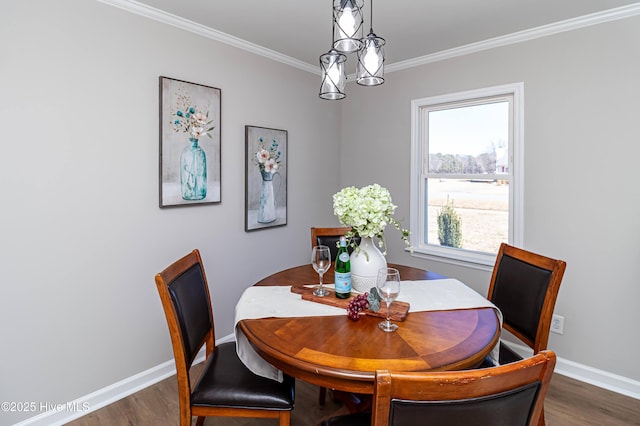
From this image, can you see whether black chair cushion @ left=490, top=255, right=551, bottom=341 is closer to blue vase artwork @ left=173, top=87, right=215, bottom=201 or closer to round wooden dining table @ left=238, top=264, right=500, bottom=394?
round wooden dining table @ left=238, top=264, right=500, bottom=394

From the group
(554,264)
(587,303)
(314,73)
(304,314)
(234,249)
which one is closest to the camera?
(304,314)

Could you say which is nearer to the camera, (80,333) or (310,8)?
(80,333)

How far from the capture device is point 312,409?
2184 millimetres

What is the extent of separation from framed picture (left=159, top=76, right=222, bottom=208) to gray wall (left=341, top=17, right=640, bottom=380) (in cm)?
216

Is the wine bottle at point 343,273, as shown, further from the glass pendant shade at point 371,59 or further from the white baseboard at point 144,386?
the white baseboard at point 144,386

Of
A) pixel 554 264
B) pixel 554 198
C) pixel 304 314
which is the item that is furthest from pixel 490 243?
pixel 304 314

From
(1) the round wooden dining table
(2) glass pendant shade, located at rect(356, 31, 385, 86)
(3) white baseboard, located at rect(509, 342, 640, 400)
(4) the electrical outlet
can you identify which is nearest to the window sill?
(4) the electrical outlet

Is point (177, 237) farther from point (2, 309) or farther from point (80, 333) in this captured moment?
point (2, 309)

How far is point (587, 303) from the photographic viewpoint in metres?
2.49

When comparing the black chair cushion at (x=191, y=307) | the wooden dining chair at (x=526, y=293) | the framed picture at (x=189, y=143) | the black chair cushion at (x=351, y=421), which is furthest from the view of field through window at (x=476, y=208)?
the black chair cushion at (x=191, y=307)

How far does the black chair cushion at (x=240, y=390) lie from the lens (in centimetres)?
149

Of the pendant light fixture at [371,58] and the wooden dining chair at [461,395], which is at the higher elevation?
the pendant light fixture at [371,58]

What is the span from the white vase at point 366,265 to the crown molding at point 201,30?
201 centimetres

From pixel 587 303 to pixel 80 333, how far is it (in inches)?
131
